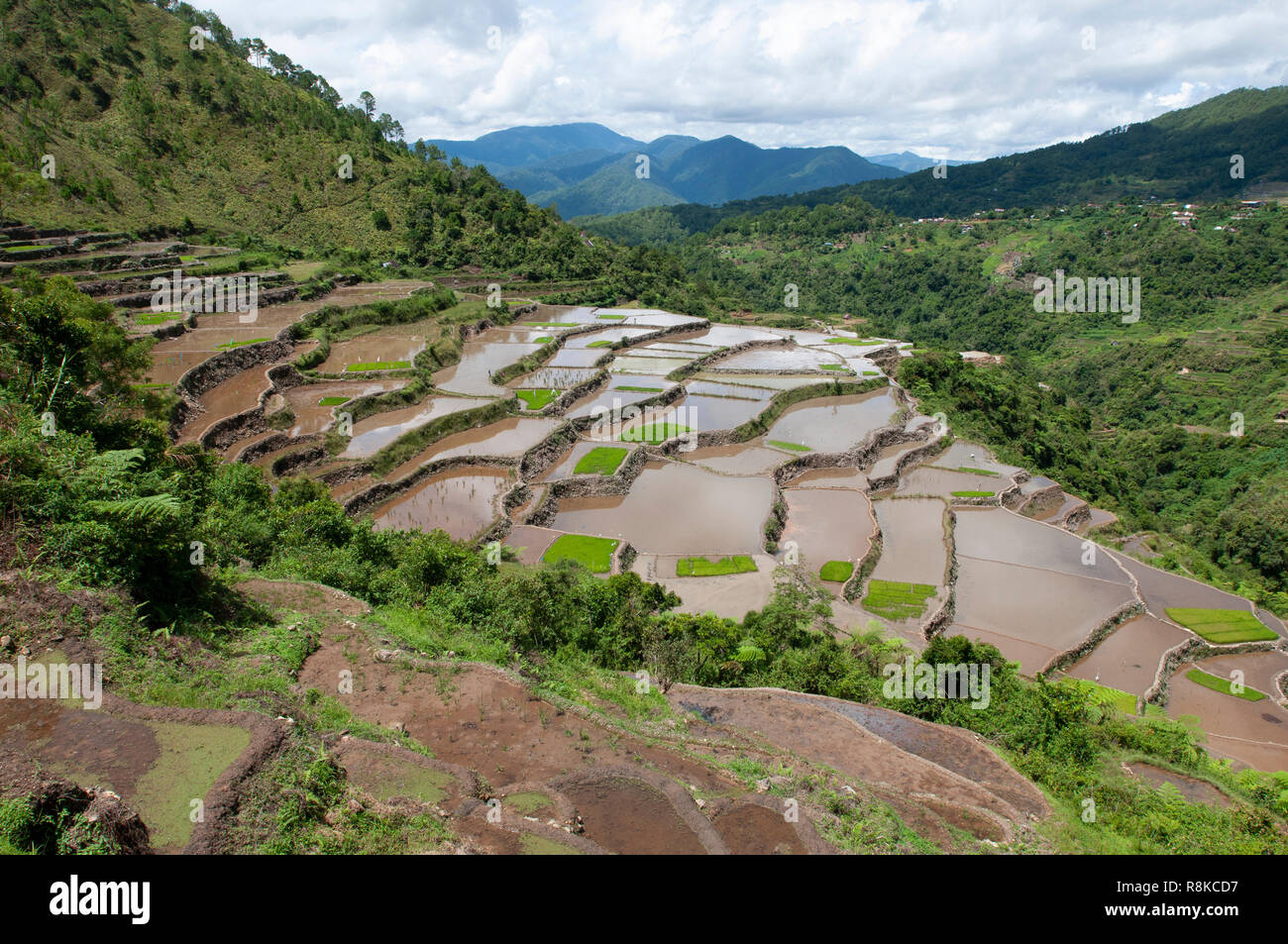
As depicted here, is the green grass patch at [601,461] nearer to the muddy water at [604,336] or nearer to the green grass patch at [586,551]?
the green grass patch at [586,551]

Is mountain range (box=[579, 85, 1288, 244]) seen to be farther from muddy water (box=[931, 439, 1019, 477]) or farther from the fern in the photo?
the fern

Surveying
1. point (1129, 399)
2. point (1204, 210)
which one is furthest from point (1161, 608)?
point (1204, 210)

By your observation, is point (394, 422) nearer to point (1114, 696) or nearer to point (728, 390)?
point (728, 390)

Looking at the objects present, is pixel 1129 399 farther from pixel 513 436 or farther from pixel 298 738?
pixel 298 738

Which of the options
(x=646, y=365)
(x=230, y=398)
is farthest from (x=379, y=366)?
(x=646, y=365)

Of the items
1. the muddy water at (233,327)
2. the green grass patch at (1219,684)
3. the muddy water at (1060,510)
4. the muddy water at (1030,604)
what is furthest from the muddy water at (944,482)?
the muddy water at (233,327)
